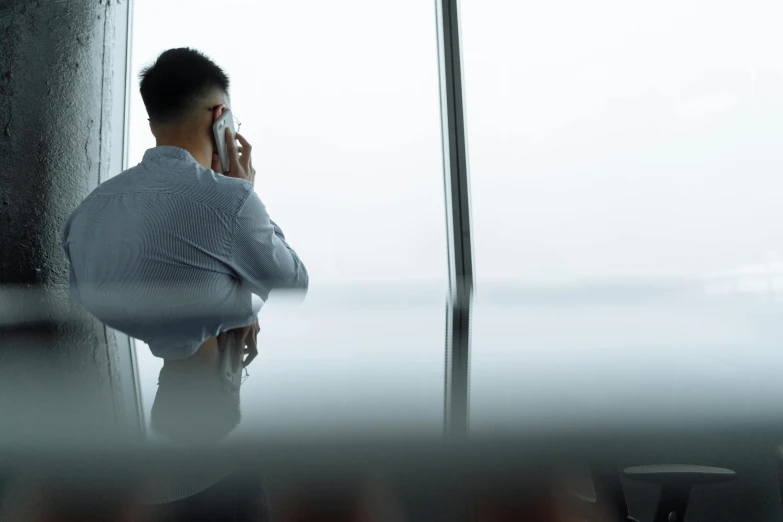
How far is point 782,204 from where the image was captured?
2100 mm

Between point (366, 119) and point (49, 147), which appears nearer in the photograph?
point (49, 147)

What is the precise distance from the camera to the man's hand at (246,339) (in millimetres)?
Answer: 203

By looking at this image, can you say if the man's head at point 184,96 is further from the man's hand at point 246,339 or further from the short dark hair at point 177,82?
the man's hand at point 246,339

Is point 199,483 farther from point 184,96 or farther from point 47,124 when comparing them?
point 47,124

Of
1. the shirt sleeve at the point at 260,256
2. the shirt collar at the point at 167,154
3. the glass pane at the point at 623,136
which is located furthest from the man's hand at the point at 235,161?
the glass pane at the point at 623,136

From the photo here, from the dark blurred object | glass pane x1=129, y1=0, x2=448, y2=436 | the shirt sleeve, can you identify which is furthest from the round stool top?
glass pane x1=129, y1=0, x2=448, y2=436

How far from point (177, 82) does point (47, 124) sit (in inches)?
24.3

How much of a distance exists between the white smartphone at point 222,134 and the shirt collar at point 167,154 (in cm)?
21

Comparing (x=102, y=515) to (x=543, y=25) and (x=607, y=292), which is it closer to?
(x=607, y=292)

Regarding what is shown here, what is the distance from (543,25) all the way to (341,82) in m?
0.78

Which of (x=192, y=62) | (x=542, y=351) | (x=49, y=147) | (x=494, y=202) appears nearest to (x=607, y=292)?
(x=542, y=351)

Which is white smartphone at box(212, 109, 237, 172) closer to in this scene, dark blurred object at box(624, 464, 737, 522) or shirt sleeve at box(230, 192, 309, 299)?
shirt sleeve at box(230, 192, 309, 299)

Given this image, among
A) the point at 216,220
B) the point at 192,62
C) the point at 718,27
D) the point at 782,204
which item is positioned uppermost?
the point at 718,27

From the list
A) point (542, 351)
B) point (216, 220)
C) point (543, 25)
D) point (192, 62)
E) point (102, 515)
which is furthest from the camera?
point (543, 25)
